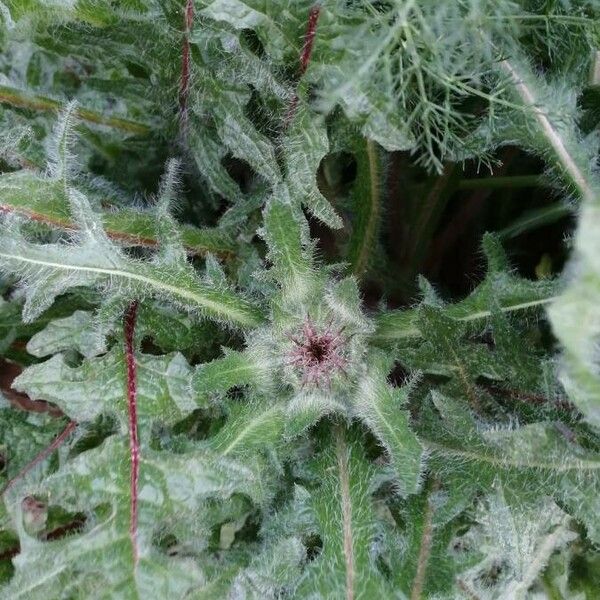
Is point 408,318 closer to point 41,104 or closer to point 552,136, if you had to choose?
point 552,136

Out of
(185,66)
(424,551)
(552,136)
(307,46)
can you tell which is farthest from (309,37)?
(424,551)

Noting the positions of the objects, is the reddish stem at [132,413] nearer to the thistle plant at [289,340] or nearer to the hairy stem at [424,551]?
the thistle plant at [289,340]

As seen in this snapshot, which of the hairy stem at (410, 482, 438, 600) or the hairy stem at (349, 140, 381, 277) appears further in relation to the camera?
the hairy stem at (349, 140, 381, 277)

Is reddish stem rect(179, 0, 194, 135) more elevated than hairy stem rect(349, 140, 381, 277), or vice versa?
reddish stem rect(179, 0, 194, 135)

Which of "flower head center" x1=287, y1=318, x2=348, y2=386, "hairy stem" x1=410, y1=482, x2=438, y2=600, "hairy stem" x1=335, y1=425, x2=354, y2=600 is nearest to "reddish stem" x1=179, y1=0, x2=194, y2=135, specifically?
"flower head center" x1=287, y1=318, x2=348, y2=386

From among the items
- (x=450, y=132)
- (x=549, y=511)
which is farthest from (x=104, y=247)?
(x=549, y=511)

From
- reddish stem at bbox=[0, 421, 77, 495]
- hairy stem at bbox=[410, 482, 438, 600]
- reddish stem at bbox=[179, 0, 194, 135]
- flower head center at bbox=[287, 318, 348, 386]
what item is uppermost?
reddish stem at bbox=[179, 0, 194, 135]

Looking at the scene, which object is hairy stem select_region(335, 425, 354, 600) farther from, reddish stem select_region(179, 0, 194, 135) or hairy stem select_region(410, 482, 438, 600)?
reddish stem select_region(179, 0, 194, 135)
